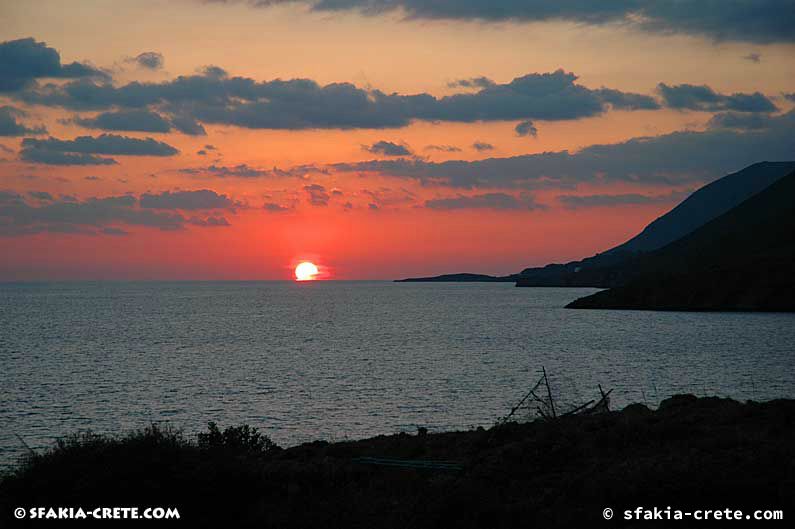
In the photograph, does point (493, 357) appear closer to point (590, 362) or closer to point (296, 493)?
point (590, 362)

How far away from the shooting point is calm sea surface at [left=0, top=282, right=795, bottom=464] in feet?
151

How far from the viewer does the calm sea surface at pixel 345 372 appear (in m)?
46.2

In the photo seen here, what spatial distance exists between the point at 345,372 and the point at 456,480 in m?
51.6

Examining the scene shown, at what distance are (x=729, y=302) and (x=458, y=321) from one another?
73.3 meters

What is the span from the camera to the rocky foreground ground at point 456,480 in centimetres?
1508

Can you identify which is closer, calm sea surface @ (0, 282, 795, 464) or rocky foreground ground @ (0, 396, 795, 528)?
rocky foreground ground @ (0, 396, 795, 528)

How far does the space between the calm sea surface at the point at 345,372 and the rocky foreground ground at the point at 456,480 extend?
12.9m

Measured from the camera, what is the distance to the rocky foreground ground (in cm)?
1508

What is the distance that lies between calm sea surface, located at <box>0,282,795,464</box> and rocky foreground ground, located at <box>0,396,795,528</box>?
12881 mm

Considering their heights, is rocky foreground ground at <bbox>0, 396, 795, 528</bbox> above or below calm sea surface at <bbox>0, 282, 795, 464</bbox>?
above

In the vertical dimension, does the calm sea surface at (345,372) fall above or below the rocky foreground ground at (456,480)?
below

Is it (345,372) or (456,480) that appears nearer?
(456,480)

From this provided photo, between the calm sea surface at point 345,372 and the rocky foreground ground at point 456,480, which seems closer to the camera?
the rocky foreground ground at point 456,480

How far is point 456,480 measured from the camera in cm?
1739
